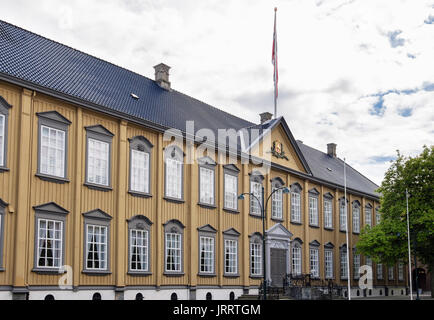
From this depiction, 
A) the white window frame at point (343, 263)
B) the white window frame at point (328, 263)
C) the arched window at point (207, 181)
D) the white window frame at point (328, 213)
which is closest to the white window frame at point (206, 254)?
the arched window at point (207, 181)

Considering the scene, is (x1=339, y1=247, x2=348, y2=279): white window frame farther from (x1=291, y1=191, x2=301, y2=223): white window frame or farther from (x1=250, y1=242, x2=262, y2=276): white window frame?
(x1=250, y1=242, x2=262, y2=276): white window frame

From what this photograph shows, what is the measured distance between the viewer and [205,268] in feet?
101

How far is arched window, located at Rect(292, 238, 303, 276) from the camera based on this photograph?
38.9m

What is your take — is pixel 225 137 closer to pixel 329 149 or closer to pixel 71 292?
pixel 71 292

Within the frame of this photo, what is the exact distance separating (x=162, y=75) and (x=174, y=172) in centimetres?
893

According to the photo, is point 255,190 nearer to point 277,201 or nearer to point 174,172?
point 277,201

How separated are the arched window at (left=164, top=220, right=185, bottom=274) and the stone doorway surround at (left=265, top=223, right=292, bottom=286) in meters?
8.04

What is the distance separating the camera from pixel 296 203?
4016 cm

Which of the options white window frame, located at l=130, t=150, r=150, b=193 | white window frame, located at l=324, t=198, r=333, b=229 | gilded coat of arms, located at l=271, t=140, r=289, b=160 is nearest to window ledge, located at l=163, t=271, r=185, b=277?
white window frame, located at l=130, t=150, r=150, b=193

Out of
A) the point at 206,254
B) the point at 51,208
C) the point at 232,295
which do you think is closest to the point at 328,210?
the point at 232,295

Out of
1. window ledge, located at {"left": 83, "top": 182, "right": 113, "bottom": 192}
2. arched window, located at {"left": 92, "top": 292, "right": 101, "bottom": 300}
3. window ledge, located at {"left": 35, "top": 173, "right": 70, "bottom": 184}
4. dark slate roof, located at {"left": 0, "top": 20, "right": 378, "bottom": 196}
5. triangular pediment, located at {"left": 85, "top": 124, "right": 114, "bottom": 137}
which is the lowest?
arched window, located at {"left": 92, "top": 292, "right": 101, "bottom": 300}

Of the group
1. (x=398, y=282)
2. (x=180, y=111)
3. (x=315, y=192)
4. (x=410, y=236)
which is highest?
(x=180, y=111)

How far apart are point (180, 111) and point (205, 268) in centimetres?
937

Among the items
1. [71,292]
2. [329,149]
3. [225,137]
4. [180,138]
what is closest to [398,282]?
[329,149]
